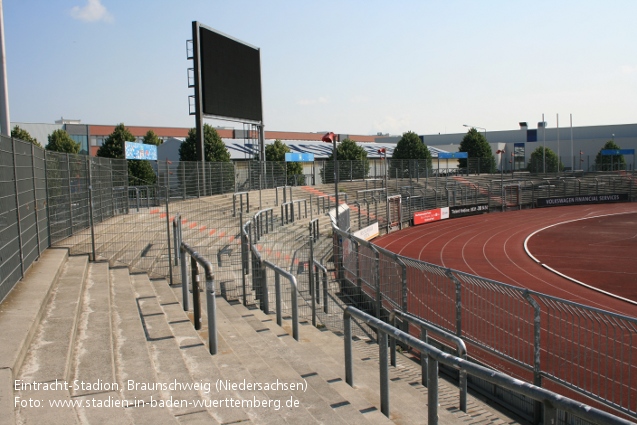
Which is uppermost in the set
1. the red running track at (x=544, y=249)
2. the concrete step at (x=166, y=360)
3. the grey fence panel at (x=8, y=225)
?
the grey fence panel at (x=8, y=225)

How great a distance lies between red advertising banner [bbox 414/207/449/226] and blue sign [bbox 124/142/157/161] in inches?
773

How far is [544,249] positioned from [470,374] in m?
23.4

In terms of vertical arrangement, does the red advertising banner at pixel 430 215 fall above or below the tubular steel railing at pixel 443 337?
below

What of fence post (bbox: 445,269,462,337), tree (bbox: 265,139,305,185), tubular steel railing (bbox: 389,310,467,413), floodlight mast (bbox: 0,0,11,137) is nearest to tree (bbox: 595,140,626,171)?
tree (bbox: 265,139,305,185)

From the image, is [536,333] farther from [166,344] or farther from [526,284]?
[526,284]

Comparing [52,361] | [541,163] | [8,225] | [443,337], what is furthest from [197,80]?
[541,163]

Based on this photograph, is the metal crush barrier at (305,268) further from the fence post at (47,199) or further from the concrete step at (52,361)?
the concrete step at (52,361)

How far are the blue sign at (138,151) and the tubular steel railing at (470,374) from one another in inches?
625

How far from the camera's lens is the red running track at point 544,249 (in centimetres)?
1781

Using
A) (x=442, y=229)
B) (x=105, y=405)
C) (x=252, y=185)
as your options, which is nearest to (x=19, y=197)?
(x=105, y=405)

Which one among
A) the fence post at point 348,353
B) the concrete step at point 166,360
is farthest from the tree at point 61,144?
the fence post at point 348,353

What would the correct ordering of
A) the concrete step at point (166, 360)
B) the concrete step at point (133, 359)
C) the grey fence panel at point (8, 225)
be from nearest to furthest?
the concrete step at point (133, 359), the concrete step at point (166, 360), the grey fence panel at point (8, 225)

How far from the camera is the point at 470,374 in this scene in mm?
4445

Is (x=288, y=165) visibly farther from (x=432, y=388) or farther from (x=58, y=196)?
(x=432, y=388)
